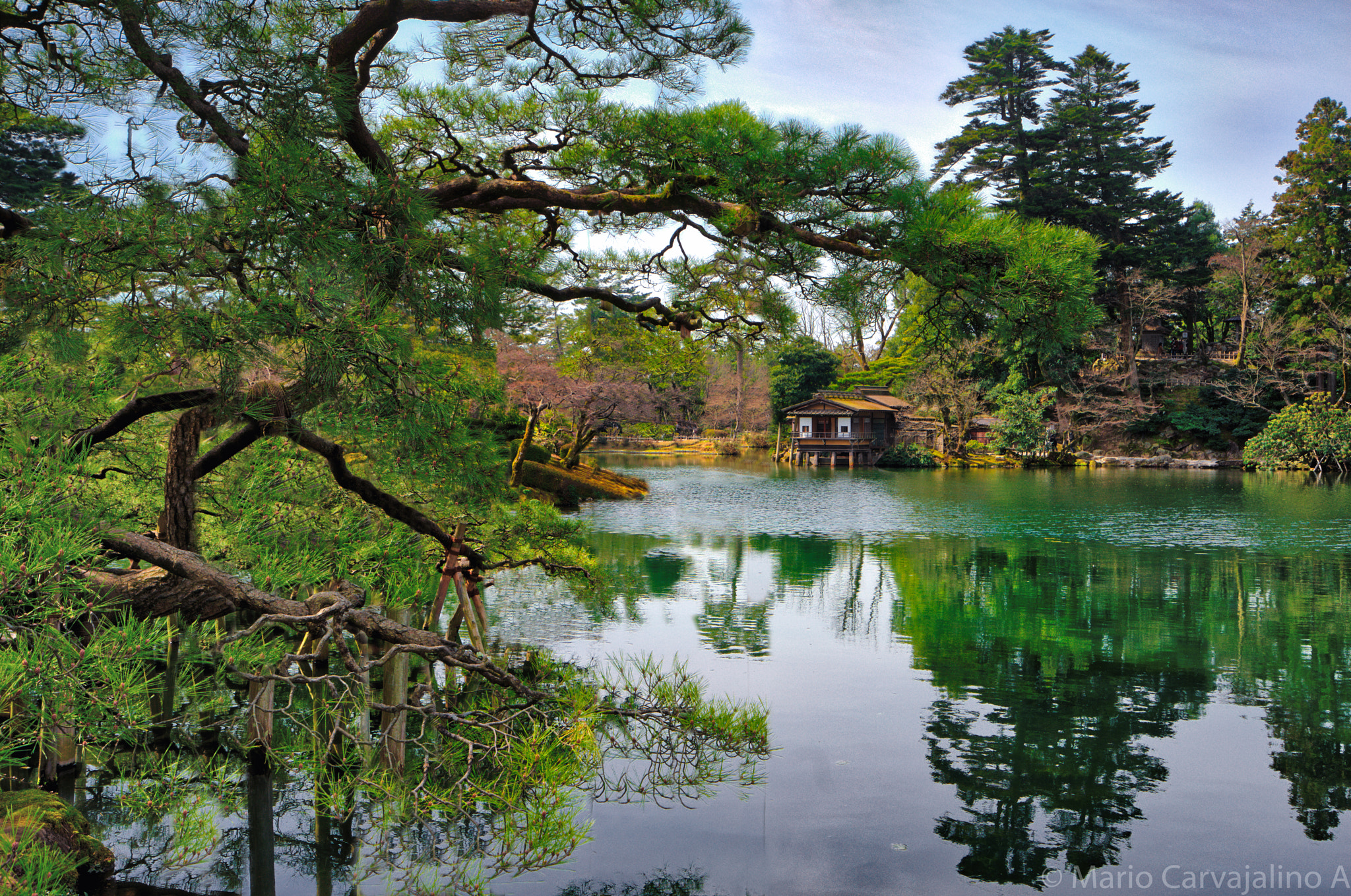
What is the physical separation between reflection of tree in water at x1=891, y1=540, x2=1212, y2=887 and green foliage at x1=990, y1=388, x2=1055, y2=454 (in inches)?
660

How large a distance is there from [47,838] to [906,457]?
2770 centimetres

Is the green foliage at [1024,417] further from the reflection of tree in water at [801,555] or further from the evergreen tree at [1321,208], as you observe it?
the reflection of tree in water at [801,555]

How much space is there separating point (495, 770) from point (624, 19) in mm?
3309

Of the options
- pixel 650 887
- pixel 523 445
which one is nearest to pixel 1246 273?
pixel 523 445

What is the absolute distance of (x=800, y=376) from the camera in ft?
103

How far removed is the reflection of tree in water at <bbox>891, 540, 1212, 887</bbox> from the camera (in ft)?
12.5

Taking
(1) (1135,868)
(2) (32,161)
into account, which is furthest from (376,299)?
(1) (1135,868)

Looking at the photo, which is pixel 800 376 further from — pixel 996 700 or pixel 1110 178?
pixel 996 700

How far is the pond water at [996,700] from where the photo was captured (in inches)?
142

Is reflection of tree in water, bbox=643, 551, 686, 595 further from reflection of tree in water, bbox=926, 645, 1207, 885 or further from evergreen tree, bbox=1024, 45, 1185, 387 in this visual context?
evergreen tree, bbox=1024, 45, 1185, 387

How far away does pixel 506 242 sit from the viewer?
4.23 m

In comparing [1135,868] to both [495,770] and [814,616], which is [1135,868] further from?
[814,616]

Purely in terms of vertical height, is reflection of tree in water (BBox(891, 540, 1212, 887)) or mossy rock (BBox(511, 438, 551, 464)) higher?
mossy rock (BBox(511, 438, 551, 464))

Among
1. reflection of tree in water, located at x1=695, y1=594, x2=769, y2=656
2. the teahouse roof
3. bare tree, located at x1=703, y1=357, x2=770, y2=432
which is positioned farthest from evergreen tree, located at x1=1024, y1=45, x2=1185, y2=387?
reflection of tree in water, located at x1=695, y1=594, x2=769, y2=656
